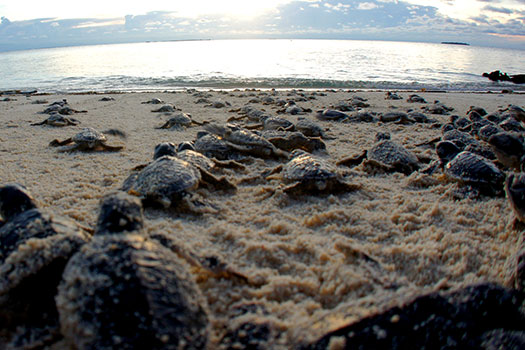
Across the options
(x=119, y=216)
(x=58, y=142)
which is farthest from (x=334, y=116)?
(x=119, y=216)

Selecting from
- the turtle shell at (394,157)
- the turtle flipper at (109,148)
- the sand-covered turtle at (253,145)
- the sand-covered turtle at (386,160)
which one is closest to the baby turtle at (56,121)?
the turtle flipper at (109,148)

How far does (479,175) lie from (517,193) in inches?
28.4

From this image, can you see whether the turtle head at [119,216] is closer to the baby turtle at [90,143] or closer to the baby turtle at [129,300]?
the baby turtle at [129,300]

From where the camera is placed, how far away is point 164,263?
1.14m

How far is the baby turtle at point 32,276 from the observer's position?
1.18 meters

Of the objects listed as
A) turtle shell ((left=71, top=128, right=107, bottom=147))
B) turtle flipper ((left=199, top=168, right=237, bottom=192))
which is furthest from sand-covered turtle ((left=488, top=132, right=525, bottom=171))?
A: turtle shell ((left=71, top=128, right=107, bottom=147))

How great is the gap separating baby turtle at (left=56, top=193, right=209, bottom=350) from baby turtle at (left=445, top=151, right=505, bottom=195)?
2530 mm

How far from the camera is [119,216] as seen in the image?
132 cm

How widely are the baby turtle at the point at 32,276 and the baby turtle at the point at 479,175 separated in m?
2.89

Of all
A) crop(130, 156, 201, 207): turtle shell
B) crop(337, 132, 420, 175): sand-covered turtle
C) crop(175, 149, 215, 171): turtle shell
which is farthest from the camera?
crop(337, 132, 420, 175): sand-covered turtle

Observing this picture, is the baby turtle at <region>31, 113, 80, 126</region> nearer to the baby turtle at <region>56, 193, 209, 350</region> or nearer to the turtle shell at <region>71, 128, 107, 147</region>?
the turtle shell at <region>71, 128, 107, 147</region>

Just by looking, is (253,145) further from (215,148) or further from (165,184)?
(165,184)

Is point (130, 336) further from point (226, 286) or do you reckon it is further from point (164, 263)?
point (226, 286)

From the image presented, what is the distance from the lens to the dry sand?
54.4 inches
